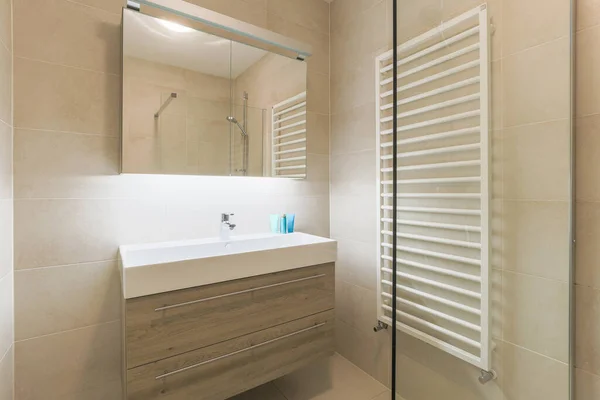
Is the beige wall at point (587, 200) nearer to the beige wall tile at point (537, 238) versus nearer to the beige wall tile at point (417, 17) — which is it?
the beige wall tile at point (537, 238)

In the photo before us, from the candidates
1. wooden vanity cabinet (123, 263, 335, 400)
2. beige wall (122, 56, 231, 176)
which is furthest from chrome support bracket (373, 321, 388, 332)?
beige wall (122, 56, 231, 176)

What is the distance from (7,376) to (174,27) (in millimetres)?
1641

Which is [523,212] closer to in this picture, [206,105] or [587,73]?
[587,73]

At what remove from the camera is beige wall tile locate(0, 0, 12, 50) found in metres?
1.12

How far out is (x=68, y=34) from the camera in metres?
1.32

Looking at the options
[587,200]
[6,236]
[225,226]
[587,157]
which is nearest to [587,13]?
[587,157]

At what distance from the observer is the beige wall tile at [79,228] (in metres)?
1.25

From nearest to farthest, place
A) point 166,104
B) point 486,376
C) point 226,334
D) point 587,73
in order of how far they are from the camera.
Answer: point 587,73 < point 486,376 < point 226,334 < point 166,104

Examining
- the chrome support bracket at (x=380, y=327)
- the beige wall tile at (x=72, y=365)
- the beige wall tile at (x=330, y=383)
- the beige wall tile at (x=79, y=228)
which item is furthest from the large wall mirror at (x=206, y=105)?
the beige wall tile at (x=330, y=383)

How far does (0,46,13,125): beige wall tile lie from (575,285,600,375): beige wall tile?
2141 millimetres

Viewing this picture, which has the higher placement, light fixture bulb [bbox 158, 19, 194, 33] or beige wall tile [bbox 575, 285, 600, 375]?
light fixture bulb [bbox 158, 19, 194, 33]

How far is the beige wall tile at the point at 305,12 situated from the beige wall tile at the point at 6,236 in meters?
1.67

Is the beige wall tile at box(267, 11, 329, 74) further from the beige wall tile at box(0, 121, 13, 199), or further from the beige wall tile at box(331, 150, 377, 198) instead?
the beige wall tile at box(0, 121, 13, 199)

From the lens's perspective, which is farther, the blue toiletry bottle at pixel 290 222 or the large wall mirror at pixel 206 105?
the blue toiletry bottle at pixel 290 222
